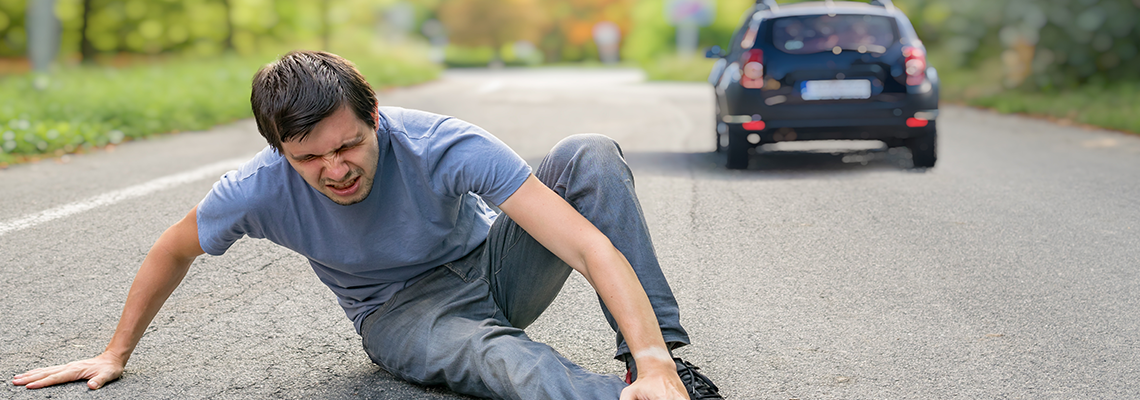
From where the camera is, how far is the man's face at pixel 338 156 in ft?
8.46

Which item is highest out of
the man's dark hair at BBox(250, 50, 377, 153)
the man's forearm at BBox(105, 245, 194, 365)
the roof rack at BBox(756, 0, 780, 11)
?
the man's dark hair at BBox(250, 50, 377, 153)

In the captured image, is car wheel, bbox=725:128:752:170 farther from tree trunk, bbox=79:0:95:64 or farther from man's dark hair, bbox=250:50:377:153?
tree trunk, bbox=79:0:95:64

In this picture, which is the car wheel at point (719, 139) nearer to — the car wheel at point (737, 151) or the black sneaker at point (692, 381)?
the car wheel at point (737, 151)

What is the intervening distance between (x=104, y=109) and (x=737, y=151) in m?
7.09

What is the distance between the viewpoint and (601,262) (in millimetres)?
2678

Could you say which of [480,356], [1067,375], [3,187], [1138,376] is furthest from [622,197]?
[3,187]

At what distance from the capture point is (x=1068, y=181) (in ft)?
24.0

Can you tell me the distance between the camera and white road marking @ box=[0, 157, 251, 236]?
5.45 metres

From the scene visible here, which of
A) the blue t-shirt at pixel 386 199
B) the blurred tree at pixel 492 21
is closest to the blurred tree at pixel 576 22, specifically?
the blurred tree at pixel 492 21

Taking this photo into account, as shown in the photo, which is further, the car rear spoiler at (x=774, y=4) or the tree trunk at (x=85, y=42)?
the tree trunk at (x=85, y=42)

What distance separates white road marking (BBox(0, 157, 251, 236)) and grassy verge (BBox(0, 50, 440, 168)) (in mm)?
1696

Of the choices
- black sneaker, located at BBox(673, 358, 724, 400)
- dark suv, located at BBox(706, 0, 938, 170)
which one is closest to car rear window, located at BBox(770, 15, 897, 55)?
dark suv, located at BBox(706, 0, 938, 170)

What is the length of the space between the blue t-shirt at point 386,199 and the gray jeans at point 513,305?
0.16m

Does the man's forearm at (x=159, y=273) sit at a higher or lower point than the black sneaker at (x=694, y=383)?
higher
